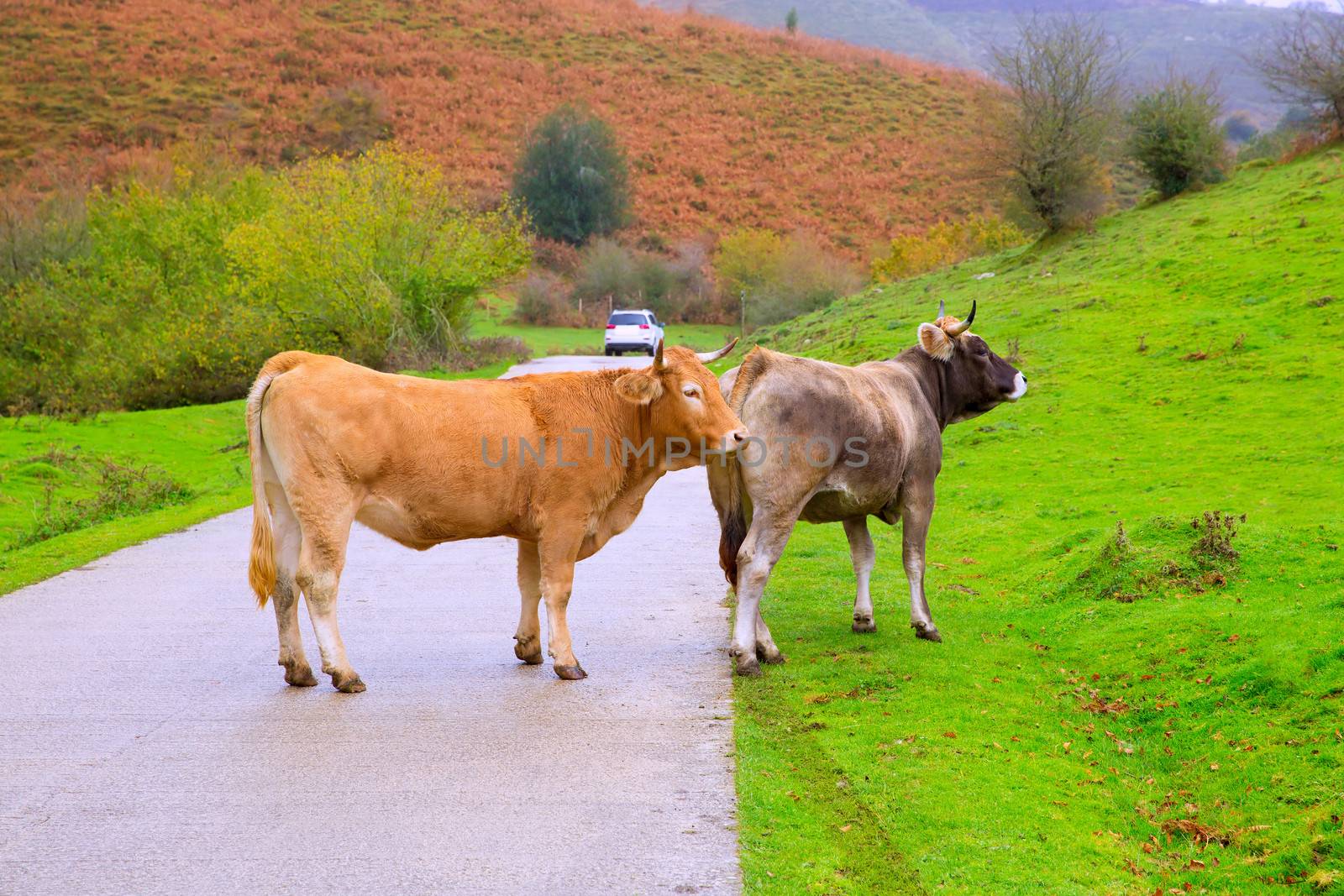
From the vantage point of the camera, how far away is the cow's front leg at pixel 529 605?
8.15 meters

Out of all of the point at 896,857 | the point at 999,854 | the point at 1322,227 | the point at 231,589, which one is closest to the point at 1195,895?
the point at 999,854

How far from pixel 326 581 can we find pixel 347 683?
654 millimetres

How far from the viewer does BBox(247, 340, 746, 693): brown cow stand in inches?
291

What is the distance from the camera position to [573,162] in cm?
7075

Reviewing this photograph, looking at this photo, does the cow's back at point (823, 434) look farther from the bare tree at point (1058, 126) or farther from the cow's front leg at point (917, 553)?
the bare tree at point (1058, 126)

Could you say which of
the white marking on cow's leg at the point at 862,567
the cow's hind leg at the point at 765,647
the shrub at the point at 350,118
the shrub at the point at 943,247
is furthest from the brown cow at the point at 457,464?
the shrub at the point at 350,118

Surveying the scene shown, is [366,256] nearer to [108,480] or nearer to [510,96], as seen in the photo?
[108,480]

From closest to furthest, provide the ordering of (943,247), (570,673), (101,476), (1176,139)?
1. (570,673)
2. (101,476)
3. (1176,139)
4. (943,247)

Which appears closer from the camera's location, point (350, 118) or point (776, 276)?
point (776, 276)

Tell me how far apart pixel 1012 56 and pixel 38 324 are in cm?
2634

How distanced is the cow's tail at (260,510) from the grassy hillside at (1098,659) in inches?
123

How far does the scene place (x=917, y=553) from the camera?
28.8 feet

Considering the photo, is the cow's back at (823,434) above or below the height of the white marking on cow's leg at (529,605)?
above

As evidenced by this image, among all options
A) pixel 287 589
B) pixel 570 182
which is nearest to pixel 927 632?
pixel 287 589
